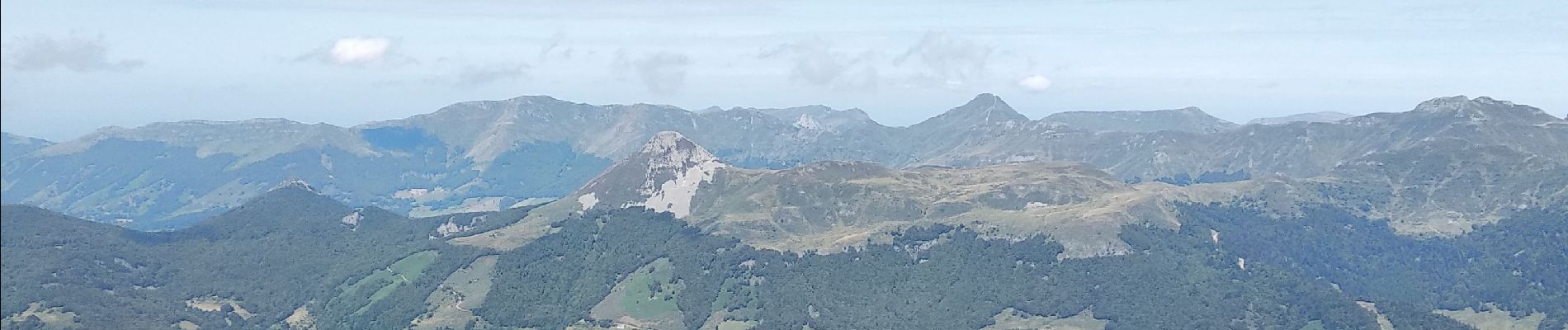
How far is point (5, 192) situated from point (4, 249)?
232 inches

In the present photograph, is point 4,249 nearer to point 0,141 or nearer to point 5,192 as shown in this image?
point 5,192

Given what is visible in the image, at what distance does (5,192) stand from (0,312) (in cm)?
844

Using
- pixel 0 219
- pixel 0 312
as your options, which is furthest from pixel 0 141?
pixel 0 312

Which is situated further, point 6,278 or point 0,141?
point 6,278

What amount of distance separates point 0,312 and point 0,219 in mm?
6066

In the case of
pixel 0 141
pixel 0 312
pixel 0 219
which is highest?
pixel 0 141

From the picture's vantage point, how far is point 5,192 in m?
75.7

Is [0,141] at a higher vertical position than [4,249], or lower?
higher

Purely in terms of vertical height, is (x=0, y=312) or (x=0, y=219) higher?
(x=0, y=219)

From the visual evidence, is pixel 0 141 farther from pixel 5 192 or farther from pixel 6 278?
pixel 6 278

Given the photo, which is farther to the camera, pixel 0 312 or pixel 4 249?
pixel 4 249

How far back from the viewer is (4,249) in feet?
260

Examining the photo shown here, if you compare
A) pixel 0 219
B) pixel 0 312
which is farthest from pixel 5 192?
pixel 0 312

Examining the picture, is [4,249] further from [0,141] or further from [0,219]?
[0,141]
